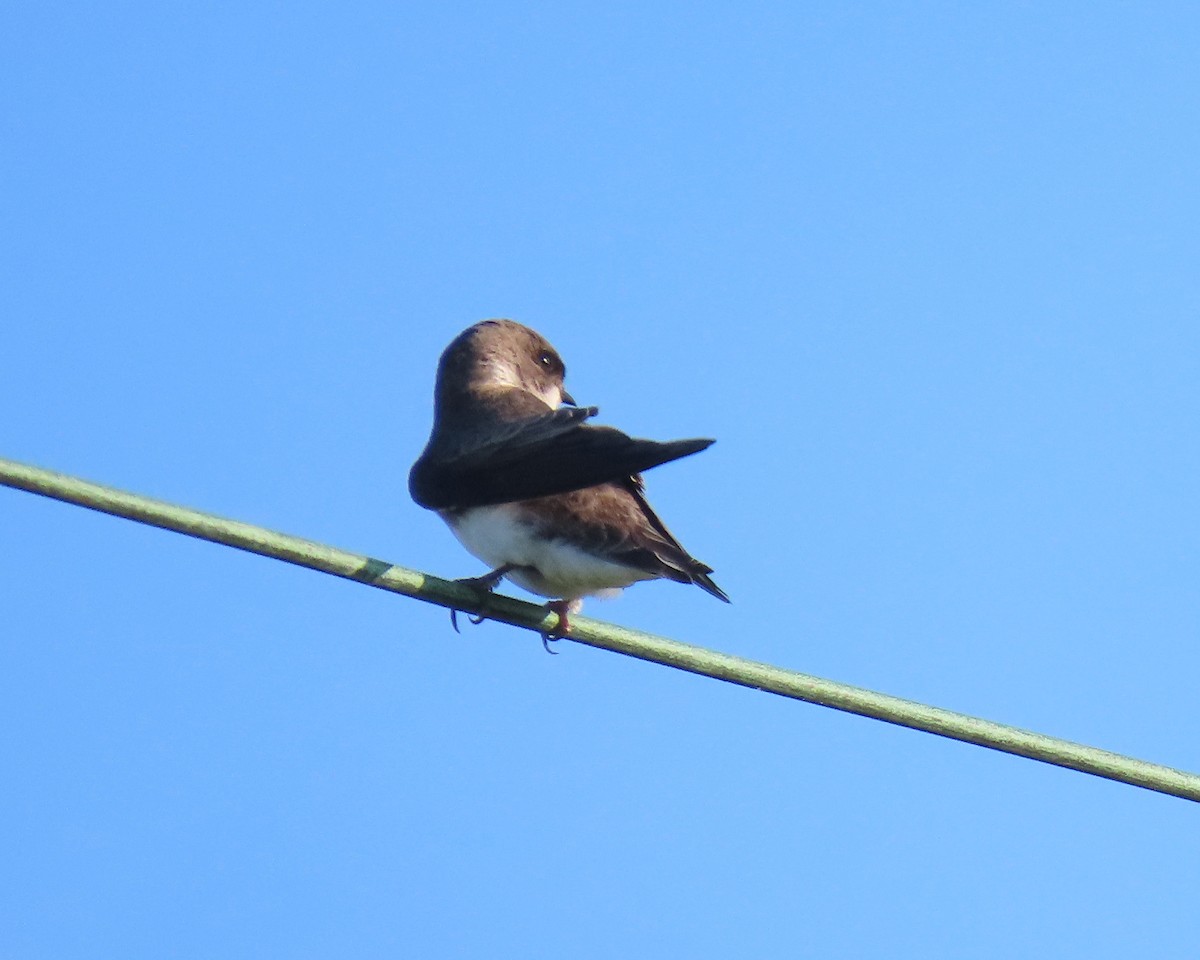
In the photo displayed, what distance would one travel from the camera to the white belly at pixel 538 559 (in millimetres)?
6160

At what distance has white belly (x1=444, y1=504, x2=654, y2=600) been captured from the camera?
20.2ft

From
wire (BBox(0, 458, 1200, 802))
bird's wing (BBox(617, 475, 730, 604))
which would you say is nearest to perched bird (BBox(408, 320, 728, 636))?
bird's wing (BBox(617, 475, 730, 604))

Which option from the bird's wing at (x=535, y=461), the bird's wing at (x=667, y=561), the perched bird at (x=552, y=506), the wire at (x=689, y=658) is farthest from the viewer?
the bird's wing at (x=667, y=561)

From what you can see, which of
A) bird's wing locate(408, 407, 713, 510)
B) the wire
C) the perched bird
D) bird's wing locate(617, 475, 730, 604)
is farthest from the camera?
bird's wing locate(617, 475, 730, 604)

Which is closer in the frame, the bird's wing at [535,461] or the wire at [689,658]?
the wire at [689,658]

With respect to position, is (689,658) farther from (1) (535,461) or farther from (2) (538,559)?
(2) (538,559)

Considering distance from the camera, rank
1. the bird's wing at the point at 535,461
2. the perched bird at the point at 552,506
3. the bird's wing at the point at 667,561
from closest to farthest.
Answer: the bird's wing at the point at 535,461 → the perched bird at the point at 552,506 → the bird's wing at the point at 667,561

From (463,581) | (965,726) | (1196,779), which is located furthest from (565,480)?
(1196,779)

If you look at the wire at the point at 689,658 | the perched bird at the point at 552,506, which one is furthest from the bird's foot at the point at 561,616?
the wire at the point at 689,658

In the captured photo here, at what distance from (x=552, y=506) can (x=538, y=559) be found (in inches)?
8.1

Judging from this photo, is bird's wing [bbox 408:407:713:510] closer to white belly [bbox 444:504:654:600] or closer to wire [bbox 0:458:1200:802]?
white belly [bbox 444:504:654:600]

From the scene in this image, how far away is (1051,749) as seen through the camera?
4.31 metres

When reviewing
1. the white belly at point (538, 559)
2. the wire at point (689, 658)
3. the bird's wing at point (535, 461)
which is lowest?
the wire at point (689, 658)

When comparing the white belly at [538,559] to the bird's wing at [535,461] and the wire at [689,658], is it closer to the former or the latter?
the bird's wing at [535,461]
